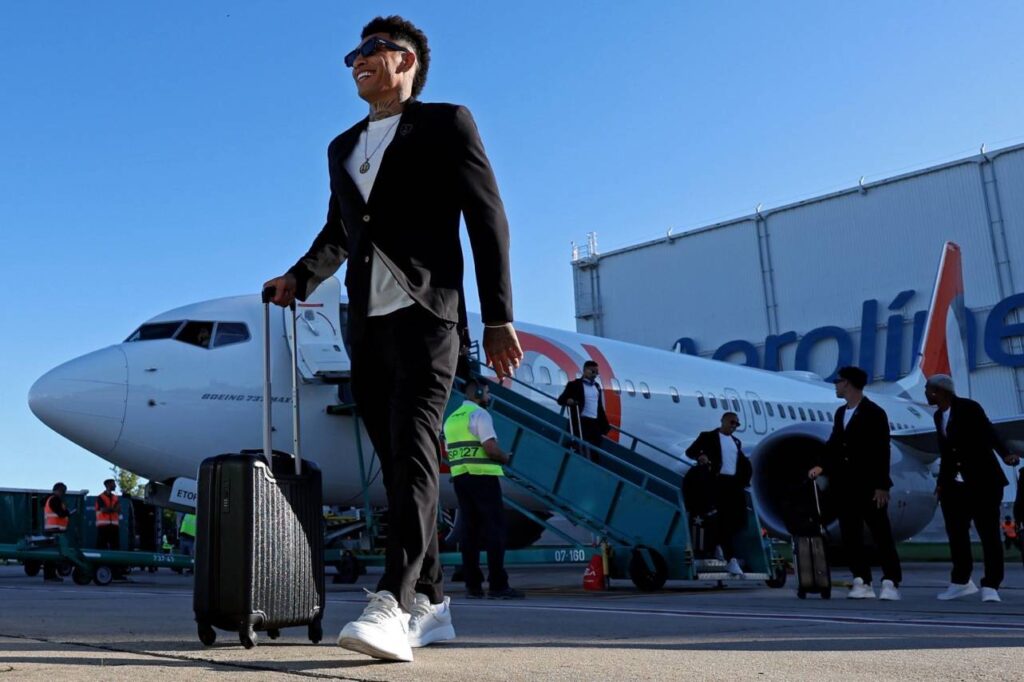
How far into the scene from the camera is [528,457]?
7.96 metres

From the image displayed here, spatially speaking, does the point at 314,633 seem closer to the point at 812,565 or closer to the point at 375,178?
the point at 375,178

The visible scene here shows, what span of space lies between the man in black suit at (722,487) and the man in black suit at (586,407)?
871 millimetres

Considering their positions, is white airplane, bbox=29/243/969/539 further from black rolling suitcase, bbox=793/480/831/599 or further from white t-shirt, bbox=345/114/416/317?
white t-shirt, bbox=345/114/416/317

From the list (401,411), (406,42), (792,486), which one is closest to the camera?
(401,411)

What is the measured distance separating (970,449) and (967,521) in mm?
417

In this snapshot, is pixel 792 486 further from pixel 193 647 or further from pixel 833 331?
pixel 833 331

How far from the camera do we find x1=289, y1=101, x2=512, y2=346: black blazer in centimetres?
280

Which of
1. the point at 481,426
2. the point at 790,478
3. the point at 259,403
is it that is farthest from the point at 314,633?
the point at 790,478

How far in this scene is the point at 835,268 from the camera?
33.1 m

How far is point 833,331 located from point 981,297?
4225 mm

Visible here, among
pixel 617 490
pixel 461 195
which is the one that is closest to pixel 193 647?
pixel 461 195

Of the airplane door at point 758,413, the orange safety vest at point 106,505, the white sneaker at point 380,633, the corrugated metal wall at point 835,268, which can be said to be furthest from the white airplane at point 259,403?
the corrugated metal wall at point 835,268

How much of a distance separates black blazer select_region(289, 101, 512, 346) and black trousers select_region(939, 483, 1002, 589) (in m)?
4.25

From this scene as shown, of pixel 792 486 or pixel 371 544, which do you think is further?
pixel 792 486
